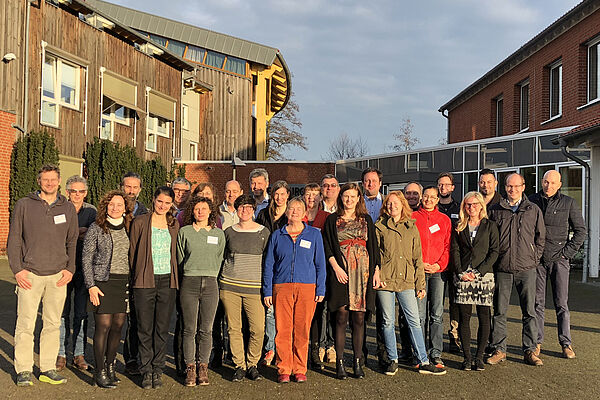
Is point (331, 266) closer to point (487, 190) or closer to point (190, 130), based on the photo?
point (487, 190)

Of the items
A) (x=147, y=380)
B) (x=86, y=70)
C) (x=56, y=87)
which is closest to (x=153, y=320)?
(x=147, y=380)

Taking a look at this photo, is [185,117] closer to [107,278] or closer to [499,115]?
[499,115]

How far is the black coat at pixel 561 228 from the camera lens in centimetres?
635

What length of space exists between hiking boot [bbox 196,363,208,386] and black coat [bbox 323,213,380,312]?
1.30 metres

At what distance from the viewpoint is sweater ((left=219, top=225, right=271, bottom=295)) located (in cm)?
559

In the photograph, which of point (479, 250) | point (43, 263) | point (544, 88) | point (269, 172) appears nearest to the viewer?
point (43, 263)

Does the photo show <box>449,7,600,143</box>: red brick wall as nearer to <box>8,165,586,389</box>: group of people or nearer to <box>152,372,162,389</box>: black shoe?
<box>8,165,586,389</box>: group of people

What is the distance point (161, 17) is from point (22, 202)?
2524 centimetres

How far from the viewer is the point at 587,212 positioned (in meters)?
13.4

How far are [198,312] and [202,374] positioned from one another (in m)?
0.56

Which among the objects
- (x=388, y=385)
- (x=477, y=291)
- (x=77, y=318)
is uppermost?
(x=477, y=291)

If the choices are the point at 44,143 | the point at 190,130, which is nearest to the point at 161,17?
the point at 190,130

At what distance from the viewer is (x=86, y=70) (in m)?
17.8

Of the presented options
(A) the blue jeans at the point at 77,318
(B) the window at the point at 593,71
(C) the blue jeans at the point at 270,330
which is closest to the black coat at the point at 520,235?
(C) the blue jeans at the point at 270,330
